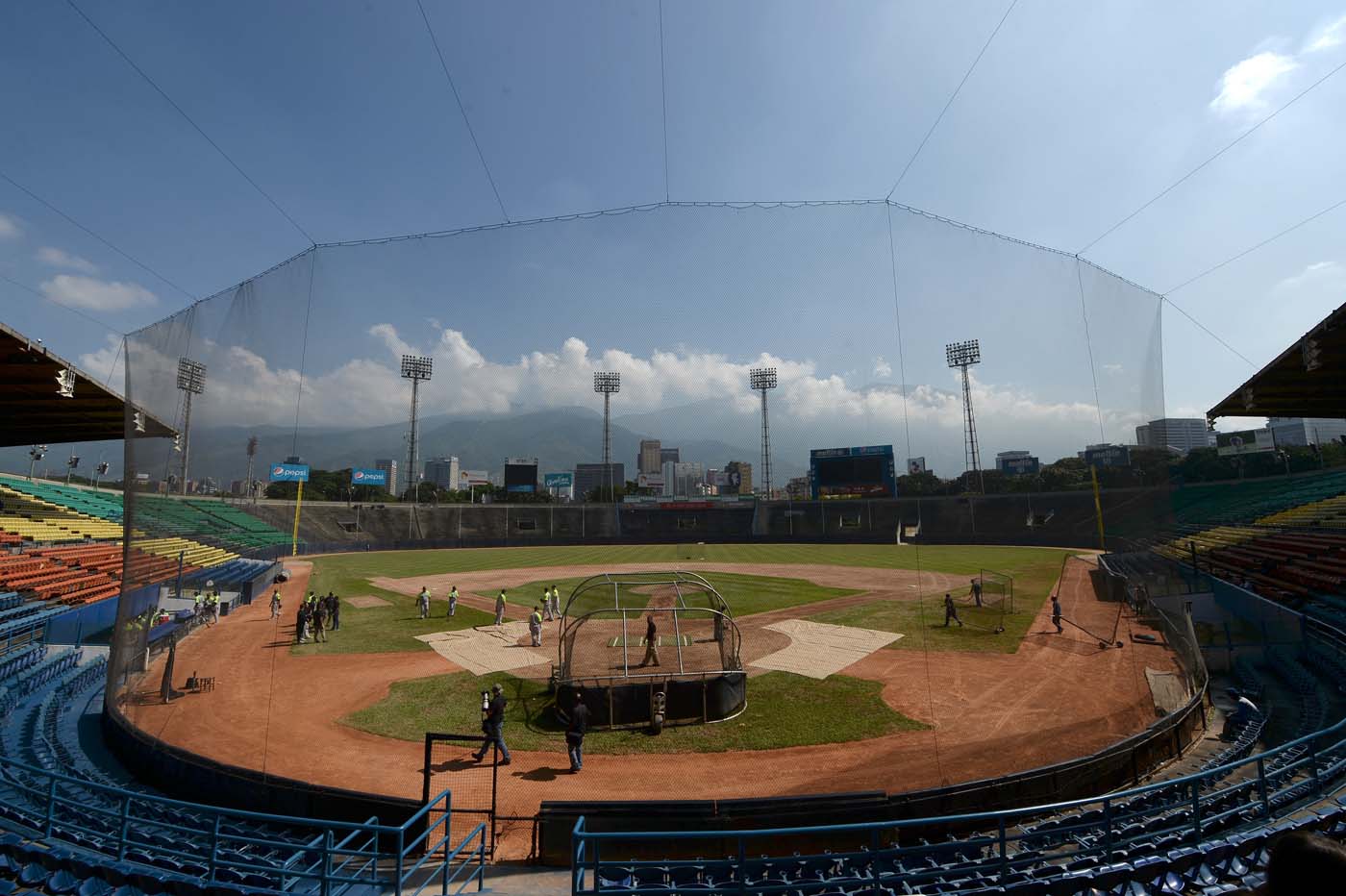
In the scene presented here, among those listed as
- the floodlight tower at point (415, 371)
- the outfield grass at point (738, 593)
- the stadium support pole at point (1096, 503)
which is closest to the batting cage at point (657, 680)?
the floodlight tower at point (415, 371)

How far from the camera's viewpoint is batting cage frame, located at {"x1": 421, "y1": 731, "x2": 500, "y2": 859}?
23.1 feet

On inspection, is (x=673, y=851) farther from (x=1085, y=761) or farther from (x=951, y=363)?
(x=951, y=363)

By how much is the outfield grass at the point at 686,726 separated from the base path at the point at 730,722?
266 millimetres

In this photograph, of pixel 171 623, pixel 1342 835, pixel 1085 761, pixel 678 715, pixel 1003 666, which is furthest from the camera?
pixel 1003 666

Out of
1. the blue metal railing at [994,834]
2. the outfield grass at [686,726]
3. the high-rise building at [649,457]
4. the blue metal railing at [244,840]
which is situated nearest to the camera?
the blue metal railing at [994,834]

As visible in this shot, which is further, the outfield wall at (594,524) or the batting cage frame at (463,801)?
the outfield wall at (594,524)

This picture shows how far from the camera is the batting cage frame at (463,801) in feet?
23.1

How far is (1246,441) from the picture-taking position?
6100 cm

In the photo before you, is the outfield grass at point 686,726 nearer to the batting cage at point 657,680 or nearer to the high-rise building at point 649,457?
the batting cage at point 657,680

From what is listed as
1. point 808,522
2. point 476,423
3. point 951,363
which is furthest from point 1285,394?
point 808,522

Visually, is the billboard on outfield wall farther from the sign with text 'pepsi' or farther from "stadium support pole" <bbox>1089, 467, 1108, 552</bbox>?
the sign with text 'pepsi'

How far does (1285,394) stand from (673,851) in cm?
2006

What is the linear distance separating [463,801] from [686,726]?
4.33m

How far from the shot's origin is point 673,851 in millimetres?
6844
